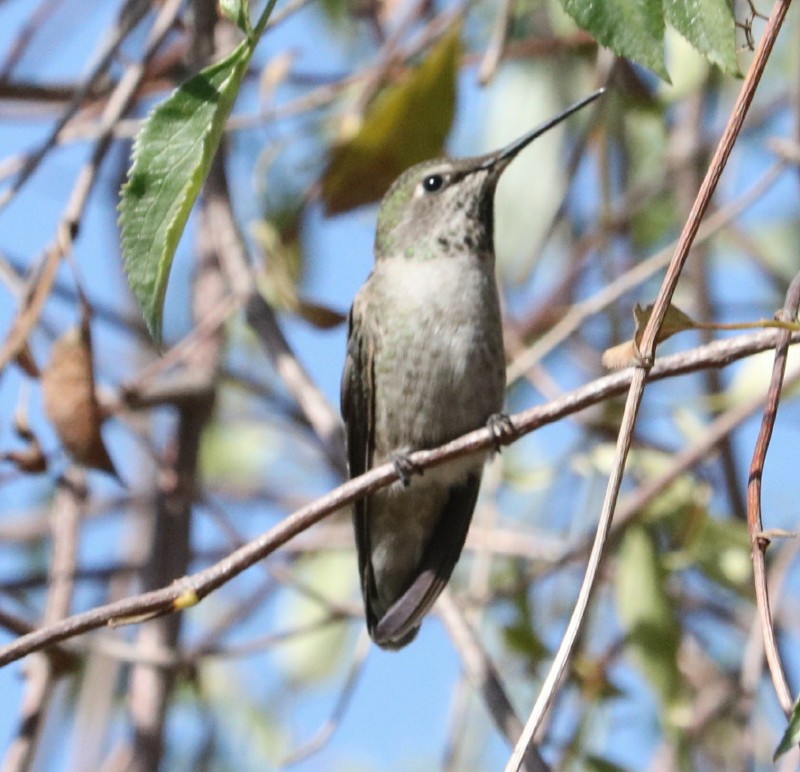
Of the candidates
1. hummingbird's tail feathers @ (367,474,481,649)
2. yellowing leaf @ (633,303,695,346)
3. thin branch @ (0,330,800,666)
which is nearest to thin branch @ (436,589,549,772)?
hummingbird's tail feathers @ (367,474,481,649)

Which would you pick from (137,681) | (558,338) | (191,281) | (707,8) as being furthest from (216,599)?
(707,8)

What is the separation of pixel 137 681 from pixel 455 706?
718 millimetres

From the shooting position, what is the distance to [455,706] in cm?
299

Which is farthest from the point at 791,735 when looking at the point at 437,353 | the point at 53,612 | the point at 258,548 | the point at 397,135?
the point at 397,135

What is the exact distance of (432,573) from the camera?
9.39 feet

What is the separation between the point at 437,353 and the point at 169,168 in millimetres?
1453

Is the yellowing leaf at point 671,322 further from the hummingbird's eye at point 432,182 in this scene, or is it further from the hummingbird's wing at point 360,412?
the hummingbird's eye at point 432,182

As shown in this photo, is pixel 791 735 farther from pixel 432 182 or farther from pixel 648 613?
pixel 432 182

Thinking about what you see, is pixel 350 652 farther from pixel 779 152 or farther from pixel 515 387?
pixel 779 152

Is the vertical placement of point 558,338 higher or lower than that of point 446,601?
higher

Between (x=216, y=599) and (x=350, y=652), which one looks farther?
(x=216, y=599)

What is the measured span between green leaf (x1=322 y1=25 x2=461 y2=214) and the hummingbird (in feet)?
0.25

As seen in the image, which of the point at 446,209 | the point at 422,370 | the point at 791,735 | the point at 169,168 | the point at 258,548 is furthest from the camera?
the point at 446,209

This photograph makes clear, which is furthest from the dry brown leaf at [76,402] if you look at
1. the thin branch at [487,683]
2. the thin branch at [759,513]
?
the thin branch at [759,513]
